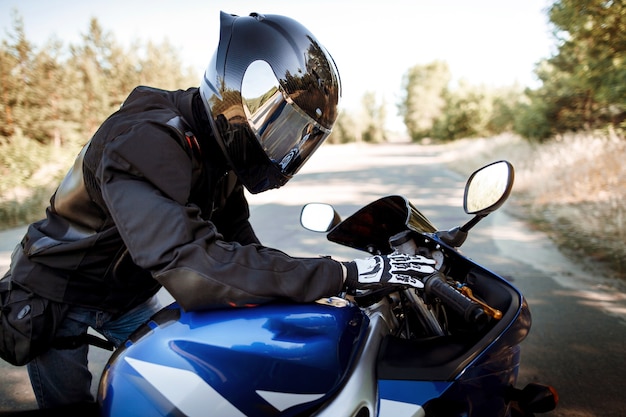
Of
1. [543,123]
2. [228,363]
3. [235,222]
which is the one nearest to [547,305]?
[235,222]

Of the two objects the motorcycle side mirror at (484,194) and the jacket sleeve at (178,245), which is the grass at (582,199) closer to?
the motorcycle side mirror at (484,194)

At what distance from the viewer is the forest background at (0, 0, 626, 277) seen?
6.28 metres

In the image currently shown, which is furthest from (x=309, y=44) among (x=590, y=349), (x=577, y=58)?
(x=577, y=58)

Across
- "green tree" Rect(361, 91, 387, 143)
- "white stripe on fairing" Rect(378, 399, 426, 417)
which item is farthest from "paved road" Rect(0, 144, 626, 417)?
"green tree" Rect(361, 91, 387, 143)

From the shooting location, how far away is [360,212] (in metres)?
1.73

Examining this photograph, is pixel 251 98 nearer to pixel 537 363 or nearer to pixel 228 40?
pixel 228 40

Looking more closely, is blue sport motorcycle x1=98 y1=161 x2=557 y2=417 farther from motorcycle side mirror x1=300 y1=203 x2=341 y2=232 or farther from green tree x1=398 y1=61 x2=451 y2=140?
green tree x1=398 y1=61 x2=451 y2=140

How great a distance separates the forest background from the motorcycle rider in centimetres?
446

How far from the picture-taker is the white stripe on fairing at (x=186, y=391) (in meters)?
1.13

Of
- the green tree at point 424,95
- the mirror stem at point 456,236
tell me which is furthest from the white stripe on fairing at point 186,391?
the green tree at point 424,95

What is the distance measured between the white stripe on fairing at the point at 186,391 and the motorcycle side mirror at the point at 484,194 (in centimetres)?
91

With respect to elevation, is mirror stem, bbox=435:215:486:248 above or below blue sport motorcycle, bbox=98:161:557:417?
above

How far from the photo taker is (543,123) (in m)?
12.3

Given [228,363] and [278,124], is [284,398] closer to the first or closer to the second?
[228,363]
